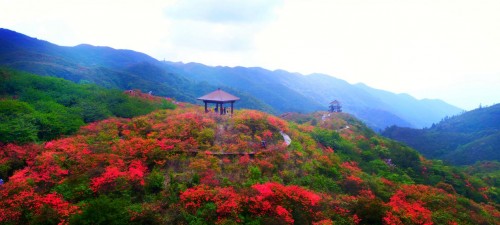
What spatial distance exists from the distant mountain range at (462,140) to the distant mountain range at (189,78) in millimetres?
34178

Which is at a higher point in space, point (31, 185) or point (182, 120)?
point (182, 120)

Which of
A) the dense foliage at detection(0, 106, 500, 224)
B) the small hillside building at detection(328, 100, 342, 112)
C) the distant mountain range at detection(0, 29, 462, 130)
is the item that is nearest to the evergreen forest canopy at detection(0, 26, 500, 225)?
the dense foliage at detection(0, 106, 500, 224)

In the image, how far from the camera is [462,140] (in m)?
A: 72.8

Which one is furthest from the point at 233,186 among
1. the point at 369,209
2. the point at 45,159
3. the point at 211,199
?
the point at 45,159

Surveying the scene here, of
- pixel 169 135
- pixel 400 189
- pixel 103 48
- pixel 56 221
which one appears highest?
pixel 103 48

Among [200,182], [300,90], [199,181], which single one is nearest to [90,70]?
[199,181]

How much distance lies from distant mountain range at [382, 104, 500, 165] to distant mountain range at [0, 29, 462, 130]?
34178mm

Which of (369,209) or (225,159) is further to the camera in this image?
(225,159)

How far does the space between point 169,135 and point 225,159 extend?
4.48 metres

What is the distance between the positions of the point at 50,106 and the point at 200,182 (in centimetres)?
1618

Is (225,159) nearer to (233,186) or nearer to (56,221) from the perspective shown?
(233,186)

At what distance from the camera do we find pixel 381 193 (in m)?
18.1

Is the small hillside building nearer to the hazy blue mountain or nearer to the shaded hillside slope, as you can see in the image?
the shaded hillside slope

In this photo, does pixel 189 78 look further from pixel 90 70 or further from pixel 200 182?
pixel 200 182
